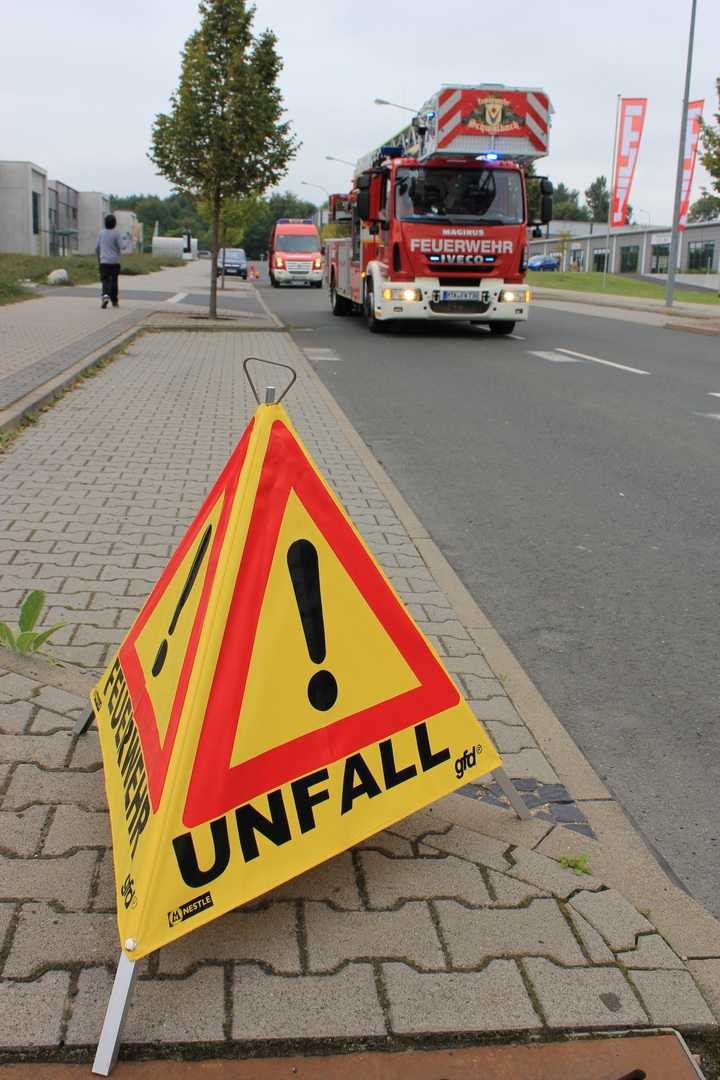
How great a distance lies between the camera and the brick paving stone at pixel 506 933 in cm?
218

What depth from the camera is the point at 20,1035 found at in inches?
74.9

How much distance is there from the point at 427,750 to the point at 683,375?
11960 mm

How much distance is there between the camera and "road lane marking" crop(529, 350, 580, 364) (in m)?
14.2

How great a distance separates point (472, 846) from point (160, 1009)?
3.19 ft

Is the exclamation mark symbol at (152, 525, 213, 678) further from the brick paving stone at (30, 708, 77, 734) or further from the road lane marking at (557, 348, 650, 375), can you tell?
the road lane marking at (557, 348, 650, 375)

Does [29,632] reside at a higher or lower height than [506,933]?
higher

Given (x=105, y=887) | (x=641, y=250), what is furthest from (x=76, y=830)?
(x=641, y=250)

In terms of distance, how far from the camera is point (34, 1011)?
1955 millimetres

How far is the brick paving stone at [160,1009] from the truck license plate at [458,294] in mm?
14794

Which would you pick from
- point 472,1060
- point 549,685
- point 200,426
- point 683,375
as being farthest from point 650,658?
point 683,375

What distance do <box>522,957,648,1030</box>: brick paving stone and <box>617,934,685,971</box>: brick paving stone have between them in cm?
6

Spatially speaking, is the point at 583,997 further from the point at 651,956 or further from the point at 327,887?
the point at 327,887

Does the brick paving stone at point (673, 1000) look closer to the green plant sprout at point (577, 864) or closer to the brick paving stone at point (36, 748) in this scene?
the green plant sprout at point (577, 864)

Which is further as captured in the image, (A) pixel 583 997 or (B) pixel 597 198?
(B) pixel 597 198
